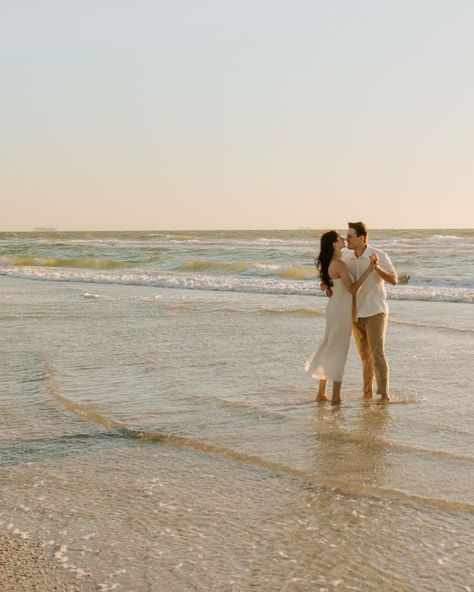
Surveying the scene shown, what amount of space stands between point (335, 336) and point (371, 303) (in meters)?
0.46

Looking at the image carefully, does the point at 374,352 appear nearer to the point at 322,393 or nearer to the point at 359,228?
the point at 322,393

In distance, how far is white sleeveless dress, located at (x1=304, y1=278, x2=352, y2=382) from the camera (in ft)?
25.9

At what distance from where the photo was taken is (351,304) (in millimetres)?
7988

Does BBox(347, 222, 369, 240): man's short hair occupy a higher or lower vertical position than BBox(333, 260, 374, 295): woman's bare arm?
higher

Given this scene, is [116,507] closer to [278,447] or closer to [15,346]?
[278,447]

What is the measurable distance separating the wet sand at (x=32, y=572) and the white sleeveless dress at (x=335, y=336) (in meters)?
4.16

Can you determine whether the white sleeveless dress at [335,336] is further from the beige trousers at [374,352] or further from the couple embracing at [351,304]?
the beige trousers at [374,352]

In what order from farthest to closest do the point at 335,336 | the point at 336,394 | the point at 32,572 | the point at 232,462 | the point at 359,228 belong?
1. the point at 335,336
2. the point at 359,228
3. the point at 336,394
4. the point at 232,462
5. the point at 32,572

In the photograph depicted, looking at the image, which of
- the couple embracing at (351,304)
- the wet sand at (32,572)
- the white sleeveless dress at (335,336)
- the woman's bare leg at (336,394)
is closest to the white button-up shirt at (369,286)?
the couple embracing at (351,304)

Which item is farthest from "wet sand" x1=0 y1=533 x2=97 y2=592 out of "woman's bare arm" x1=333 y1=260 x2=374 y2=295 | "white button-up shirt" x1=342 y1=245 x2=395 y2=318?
"white button-up shirt" x1=342 y1=245 x2=395 y2=318

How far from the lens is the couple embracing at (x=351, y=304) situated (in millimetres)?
7824

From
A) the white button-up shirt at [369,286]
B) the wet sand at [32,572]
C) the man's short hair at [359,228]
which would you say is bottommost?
the wet sand at [32,572]

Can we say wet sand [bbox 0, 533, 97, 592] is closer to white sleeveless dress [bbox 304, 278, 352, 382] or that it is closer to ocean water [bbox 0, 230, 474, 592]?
ocean water [bbox 0, 230, 474, 592]

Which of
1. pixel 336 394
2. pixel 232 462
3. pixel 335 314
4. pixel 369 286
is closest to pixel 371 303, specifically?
pixel 369 286
